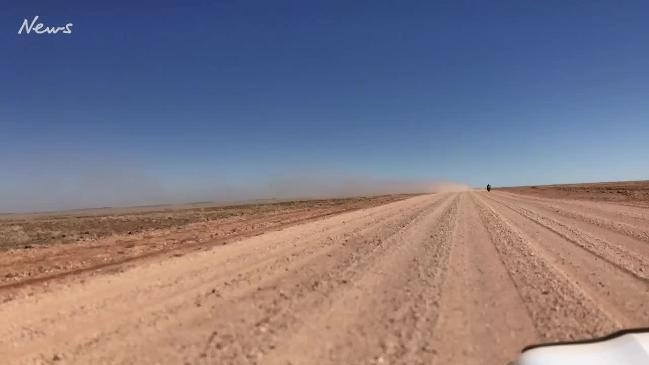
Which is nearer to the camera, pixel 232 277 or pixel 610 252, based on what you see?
pixel 232 277

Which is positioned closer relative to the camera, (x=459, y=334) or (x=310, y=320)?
(x=459, y=334)

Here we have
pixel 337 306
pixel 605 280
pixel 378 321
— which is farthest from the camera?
pixel 605 280

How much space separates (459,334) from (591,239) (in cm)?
884

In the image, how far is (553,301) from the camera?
18.2 feet

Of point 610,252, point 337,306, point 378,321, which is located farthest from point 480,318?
point 610,252

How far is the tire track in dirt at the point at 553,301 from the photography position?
4469 millimetres

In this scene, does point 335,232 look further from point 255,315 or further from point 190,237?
point 255,315

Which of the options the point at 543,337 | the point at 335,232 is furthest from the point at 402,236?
the point at 543,337

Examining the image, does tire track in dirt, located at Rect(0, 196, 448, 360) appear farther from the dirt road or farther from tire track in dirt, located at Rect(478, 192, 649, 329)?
tire track in dirt, located at Rect(478, 192, 649, 329)

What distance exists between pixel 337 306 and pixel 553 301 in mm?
2882

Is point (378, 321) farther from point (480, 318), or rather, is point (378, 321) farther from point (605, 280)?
point (605, 280)

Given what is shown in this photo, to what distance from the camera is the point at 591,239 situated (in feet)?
36.8

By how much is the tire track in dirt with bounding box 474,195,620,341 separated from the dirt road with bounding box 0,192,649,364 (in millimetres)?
22

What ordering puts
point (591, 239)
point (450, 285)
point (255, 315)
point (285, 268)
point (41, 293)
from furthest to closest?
point (591, 239) → point (285, 268) → point (41, 293) → point (450, 285) → point (255, 315)
